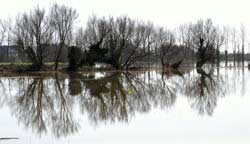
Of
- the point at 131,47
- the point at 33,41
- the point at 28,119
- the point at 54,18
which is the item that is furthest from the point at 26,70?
the point at 28,119

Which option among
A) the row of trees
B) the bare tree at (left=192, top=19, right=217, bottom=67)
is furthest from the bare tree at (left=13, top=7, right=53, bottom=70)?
the bare tree at (left=192, top=19, right=217, bottom=67)

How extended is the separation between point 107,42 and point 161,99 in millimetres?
41342

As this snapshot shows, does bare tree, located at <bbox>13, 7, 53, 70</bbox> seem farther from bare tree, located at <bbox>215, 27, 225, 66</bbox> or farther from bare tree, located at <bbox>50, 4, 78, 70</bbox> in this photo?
bare tree, located at <bbox>215, 27, 225, 66</bbox>

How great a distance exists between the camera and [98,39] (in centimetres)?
5938

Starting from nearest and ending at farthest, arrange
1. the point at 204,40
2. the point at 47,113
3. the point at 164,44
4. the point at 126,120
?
the point at 126,120
the point at 47,113
the point at 164,44
the point at 204,40

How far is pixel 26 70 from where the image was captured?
47.3 m

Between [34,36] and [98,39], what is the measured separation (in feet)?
39.8

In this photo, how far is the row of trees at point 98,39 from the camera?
50.0 m

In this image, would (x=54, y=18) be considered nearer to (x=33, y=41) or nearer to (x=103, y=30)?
(x=33, y=41)

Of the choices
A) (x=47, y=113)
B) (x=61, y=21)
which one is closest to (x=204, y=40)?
(x=61, y=21)

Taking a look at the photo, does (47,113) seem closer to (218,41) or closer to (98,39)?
(98,39)

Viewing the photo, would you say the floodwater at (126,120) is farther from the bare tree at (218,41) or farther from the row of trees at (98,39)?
the bare tree at (218,41)

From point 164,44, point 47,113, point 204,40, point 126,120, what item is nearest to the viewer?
point 126,120

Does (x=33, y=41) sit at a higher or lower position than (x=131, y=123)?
higher
